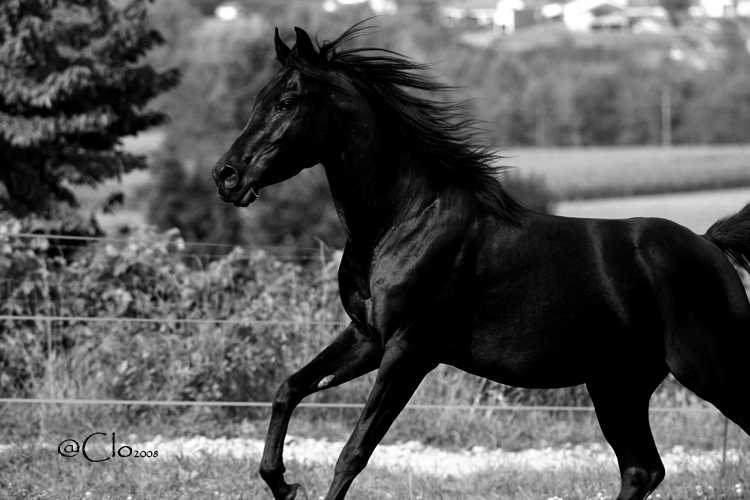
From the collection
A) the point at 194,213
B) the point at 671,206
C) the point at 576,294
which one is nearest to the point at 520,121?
the point at 671,206

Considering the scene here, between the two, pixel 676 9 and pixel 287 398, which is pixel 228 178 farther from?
pixel 676 9

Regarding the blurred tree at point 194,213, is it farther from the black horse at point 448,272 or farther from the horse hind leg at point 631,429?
the black horse at point 448,272

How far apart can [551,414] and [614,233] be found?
383 centimetres

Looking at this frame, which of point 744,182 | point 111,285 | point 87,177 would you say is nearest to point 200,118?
point 744,182

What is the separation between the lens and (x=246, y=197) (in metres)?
4.71

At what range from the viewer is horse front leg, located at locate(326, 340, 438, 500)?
4.80 meters

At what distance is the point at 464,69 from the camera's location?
93.5m

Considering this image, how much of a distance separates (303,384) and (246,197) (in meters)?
0.92

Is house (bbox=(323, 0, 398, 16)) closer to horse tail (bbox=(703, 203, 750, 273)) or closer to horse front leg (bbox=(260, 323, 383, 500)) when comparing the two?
horse tail (bbox=(703, 203, 750, 273))

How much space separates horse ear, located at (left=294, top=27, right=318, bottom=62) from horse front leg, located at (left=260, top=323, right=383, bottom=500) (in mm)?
1300

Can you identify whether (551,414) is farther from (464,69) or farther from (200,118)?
(464,69)

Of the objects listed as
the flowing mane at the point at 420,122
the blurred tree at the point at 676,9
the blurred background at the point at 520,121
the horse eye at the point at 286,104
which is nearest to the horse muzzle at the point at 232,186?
the horse eye at the point at 286,104

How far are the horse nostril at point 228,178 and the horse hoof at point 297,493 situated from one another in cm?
141

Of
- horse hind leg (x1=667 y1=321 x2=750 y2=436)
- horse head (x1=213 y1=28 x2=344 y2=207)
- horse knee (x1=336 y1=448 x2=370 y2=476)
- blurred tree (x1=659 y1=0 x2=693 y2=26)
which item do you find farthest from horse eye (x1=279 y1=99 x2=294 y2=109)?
blurred tree (x1=659 y1=0 x2=693 y2=26)
